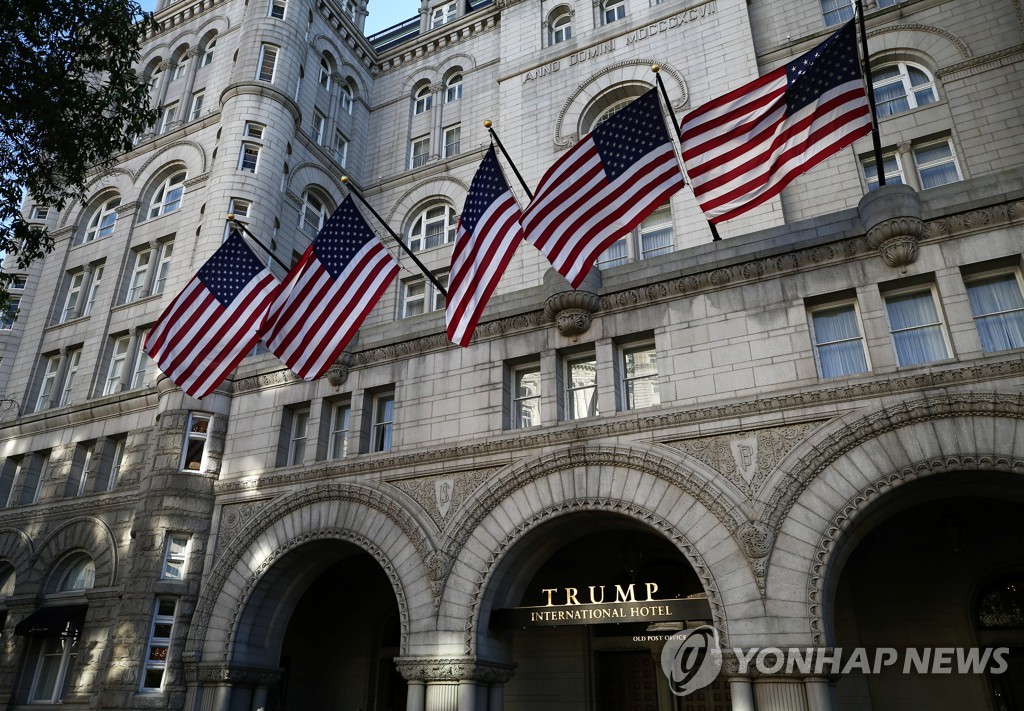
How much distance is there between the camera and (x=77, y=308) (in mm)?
29062

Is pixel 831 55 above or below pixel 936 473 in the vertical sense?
above

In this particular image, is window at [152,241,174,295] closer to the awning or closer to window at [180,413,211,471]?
window at [180,413,211,471]

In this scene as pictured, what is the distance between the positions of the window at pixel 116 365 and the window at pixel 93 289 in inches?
112

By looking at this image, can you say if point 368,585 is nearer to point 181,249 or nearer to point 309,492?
point 309,492

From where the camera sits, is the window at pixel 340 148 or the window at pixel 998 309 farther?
the window at pixel 340 148

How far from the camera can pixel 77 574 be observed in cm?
2334

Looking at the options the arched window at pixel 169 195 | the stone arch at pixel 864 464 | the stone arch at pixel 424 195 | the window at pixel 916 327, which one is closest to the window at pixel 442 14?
the stone arch at pixel 424 195

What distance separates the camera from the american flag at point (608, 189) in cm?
1479

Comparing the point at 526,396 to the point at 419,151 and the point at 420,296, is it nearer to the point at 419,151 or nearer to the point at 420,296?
the point at 420,296

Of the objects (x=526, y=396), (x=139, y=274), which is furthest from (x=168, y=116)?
(x=526, y=396)

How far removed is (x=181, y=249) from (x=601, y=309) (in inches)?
672

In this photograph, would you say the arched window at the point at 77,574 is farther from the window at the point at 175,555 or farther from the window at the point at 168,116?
the window at the point at 168,116

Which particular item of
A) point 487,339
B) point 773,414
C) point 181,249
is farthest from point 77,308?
point 773,414

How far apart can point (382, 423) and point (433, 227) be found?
40.6 ft
